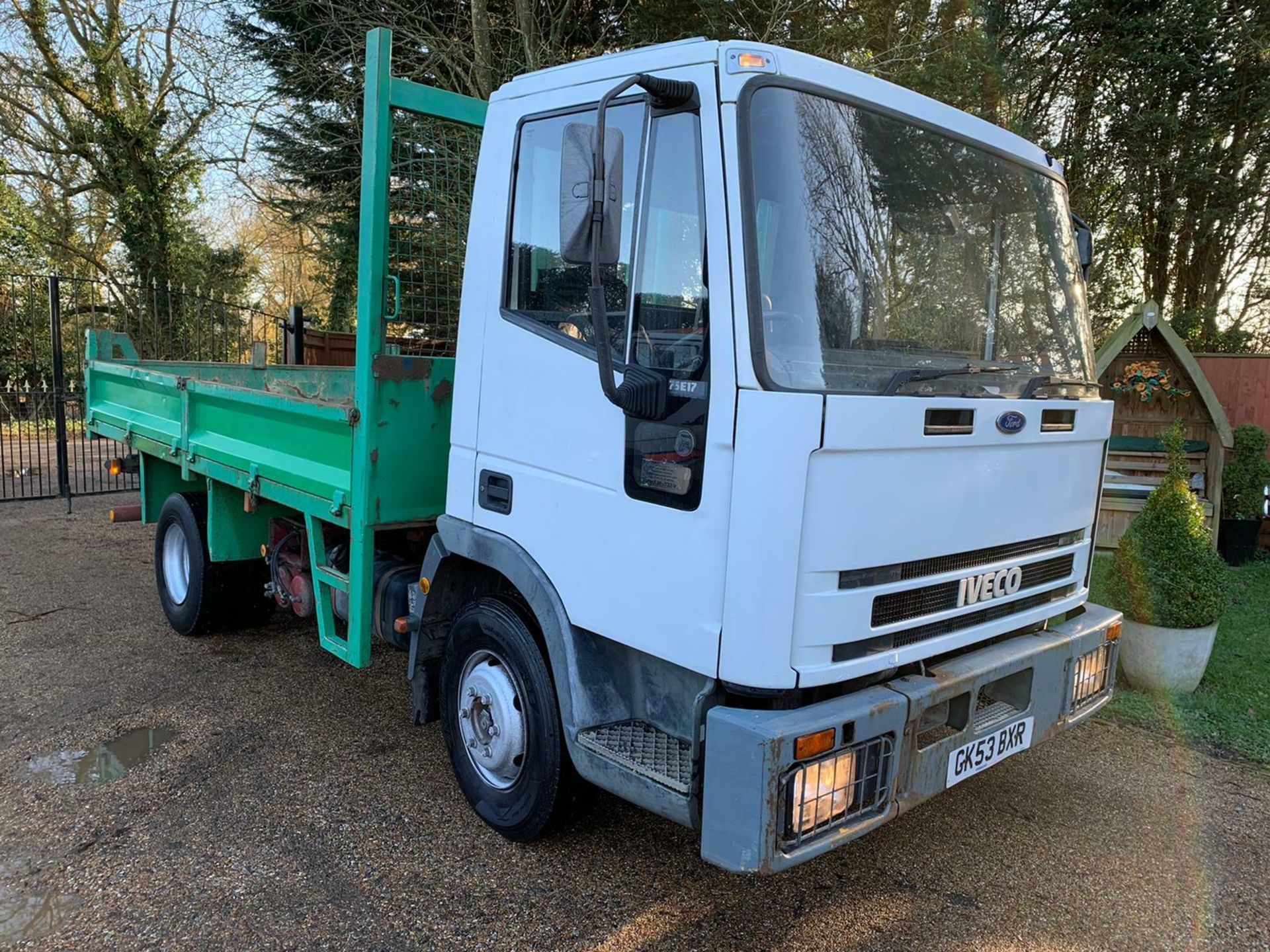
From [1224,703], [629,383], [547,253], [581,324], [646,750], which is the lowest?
[1224,703]

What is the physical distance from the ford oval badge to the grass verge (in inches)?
104

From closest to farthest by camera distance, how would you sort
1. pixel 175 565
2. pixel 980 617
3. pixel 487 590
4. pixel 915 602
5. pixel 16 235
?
pixel 915 602, pixel 980 617, pixel 487 590, pixel 175 565, pixel 16 235

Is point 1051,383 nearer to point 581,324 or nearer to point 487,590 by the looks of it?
point 581,324

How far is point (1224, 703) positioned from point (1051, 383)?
2.90 meters

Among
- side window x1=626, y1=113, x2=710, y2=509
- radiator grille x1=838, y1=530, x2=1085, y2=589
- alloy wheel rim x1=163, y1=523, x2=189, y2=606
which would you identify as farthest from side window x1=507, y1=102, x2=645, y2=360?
alloy wheel rim x1=163, y1=523, x2=189, y2=606

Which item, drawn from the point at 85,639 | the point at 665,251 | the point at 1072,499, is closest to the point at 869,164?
the point at 665,251

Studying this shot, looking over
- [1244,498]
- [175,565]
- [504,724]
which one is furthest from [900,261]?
[1244,498]

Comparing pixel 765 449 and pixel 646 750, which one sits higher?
pixel 765 449

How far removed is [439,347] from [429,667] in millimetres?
1351

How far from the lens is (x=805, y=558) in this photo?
7.46 feet

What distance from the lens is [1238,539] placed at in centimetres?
791

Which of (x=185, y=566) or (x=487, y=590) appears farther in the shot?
(x=185, y=566)

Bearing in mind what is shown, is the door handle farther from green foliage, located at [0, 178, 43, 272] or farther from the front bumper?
green foliage, located at [0, 178, 43, 272]

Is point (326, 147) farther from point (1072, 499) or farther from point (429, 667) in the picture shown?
point (1072, 499)
